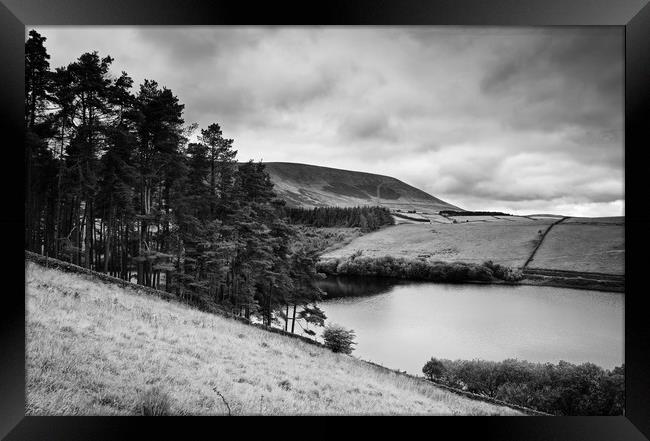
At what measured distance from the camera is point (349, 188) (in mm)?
5750

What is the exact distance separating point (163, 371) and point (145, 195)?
3.12m

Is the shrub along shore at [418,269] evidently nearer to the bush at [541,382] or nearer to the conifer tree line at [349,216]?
the conifer tree line at [349,216]

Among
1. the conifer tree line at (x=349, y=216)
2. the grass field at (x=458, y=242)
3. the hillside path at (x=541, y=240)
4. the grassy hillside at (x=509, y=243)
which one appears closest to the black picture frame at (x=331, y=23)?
the grassy hillside at (x=509, y=243)

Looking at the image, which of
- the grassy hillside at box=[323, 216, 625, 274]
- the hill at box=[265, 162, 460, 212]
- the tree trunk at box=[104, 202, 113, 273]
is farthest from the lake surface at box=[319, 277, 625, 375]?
the tree trunk at box=[104, 202, 113, 273]

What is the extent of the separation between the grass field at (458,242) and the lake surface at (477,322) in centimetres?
61

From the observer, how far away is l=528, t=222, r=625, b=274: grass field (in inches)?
171

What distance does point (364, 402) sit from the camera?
12.6 ft

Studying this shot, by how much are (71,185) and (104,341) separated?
9.14 ft

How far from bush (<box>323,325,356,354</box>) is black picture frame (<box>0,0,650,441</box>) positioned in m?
3.26

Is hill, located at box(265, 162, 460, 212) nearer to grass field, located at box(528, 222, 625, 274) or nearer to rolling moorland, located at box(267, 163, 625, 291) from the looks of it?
rolling moorland, located at box(267, 163, 625, 291)

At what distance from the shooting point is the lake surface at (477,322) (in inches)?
171

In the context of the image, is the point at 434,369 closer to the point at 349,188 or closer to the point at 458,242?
the point at 458,242

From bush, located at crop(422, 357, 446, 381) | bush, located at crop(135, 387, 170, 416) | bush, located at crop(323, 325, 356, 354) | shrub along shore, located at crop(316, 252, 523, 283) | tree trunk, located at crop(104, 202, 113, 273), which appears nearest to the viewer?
bush, located at crop(135, 387, 170, 416)

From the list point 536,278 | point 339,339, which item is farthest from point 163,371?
point 536,278
